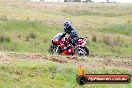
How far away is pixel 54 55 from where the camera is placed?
16312mm

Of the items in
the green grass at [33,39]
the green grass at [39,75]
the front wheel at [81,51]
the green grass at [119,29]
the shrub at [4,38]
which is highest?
the green grass at [39,75]

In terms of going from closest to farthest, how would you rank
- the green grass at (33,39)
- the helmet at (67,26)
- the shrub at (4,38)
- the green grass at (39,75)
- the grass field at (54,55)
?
1. the green grass at (39,75)
2. the grass field at (54,55)
3. the helmet at (67,26)
4. the green grass at (33,39)
5. the shrub at (4,38)

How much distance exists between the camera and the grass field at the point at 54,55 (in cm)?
1127

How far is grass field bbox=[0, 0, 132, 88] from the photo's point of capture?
37.0 ft

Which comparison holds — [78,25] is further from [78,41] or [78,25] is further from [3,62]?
[3,62]

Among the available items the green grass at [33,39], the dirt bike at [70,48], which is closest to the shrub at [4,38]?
the green grass at [33,39]

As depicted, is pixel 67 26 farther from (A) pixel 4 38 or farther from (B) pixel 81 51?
(A) pixel 4 38

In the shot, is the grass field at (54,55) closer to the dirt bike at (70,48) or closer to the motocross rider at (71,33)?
the dirt bike at (70,48)

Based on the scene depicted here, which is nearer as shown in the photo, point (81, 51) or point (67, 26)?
point (81, 51)

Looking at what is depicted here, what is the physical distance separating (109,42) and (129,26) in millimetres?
10724

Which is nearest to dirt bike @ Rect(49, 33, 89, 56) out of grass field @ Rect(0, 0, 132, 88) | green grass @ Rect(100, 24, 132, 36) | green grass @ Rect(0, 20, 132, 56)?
grass field @ Rect(0, 0, 132, 88)

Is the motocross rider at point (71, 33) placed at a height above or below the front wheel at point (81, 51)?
above

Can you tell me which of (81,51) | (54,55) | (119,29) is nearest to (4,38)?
(81,51)

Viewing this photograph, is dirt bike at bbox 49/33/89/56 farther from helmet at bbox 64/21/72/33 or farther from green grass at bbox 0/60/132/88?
Result: green grass at bbox 0/60/132/88
